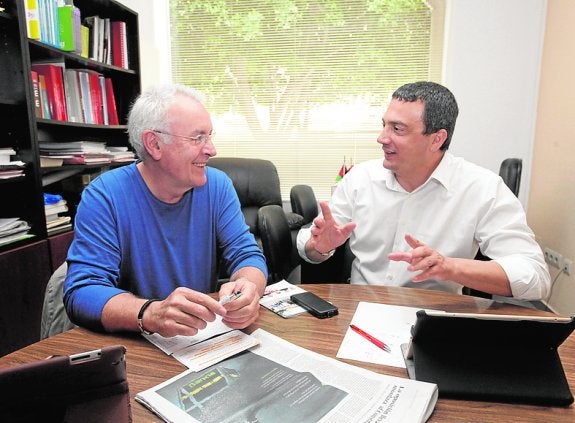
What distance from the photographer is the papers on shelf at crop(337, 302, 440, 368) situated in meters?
0.84

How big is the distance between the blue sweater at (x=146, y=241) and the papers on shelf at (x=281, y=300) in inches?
3.2

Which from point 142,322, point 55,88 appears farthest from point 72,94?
point 142,322

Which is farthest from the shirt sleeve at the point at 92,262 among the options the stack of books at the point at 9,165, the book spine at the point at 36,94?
the book spine at the point at 36,94

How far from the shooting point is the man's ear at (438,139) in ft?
4.92

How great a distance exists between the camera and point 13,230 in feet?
6.48

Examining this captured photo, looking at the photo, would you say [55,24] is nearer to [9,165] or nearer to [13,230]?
[9,165]

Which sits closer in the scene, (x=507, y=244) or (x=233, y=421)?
(x=233, y=421)

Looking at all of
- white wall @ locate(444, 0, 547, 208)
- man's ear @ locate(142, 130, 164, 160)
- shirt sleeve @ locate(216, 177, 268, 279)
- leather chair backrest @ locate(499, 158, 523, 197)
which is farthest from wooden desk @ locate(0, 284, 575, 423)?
white wall @ locate(444, 0, 547, 208)

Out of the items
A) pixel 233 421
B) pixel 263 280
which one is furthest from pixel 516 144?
pixel 233 421

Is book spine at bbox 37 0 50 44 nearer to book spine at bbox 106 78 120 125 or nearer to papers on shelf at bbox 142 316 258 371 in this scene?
book spine at bbox 106 78 120 125

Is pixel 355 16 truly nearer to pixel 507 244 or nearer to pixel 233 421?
pixel 507 244

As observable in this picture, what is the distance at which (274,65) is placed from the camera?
11.2 ft

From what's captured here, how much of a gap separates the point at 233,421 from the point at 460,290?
1.18 meters

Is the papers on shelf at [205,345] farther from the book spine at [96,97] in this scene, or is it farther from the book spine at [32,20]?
the book spine at [96,97]
